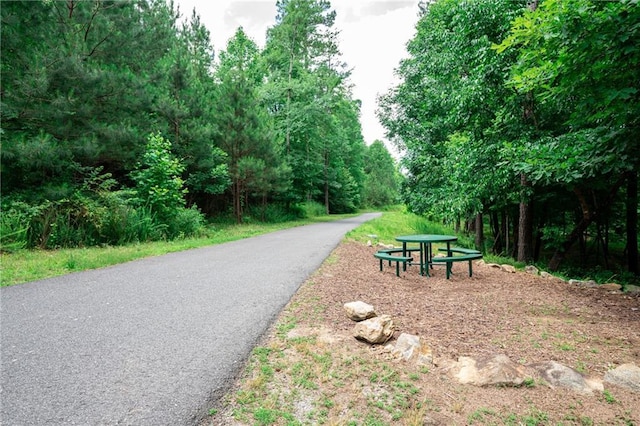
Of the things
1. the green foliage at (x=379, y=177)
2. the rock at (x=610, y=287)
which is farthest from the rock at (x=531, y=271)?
the green foliage at (x=379, y=177)

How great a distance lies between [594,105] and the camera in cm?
457

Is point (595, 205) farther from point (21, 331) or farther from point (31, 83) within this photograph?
point (31, 83)

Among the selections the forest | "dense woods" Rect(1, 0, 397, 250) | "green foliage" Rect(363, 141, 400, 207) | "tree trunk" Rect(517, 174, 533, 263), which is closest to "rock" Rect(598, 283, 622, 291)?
the forest

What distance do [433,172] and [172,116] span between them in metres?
10.7

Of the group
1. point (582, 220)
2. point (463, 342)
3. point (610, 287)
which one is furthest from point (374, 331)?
point (582, 220)

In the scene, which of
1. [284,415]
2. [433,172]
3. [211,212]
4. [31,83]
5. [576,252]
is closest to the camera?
[284,415]

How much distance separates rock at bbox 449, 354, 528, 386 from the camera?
95.3 inches

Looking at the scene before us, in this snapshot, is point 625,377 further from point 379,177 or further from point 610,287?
point 379,177

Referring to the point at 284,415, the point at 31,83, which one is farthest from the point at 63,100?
the point at 284,415

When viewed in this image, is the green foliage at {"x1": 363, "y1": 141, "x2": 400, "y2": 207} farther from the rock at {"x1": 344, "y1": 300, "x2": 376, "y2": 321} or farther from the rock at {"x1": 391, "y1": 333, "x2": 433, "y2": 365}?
the rock at {"x1": 391, "y1": 333, "x2": 433, "y2": 365}

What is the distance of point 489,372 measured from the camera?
98.0 inches

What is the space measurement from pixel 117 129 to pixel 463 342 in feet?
35.1

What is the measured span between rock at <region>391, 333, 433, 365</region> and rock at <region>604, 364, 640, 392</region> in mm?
1318

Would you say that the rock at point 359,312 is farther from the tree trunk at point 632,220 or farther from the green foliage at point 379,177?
the green foliage at point 379,177
